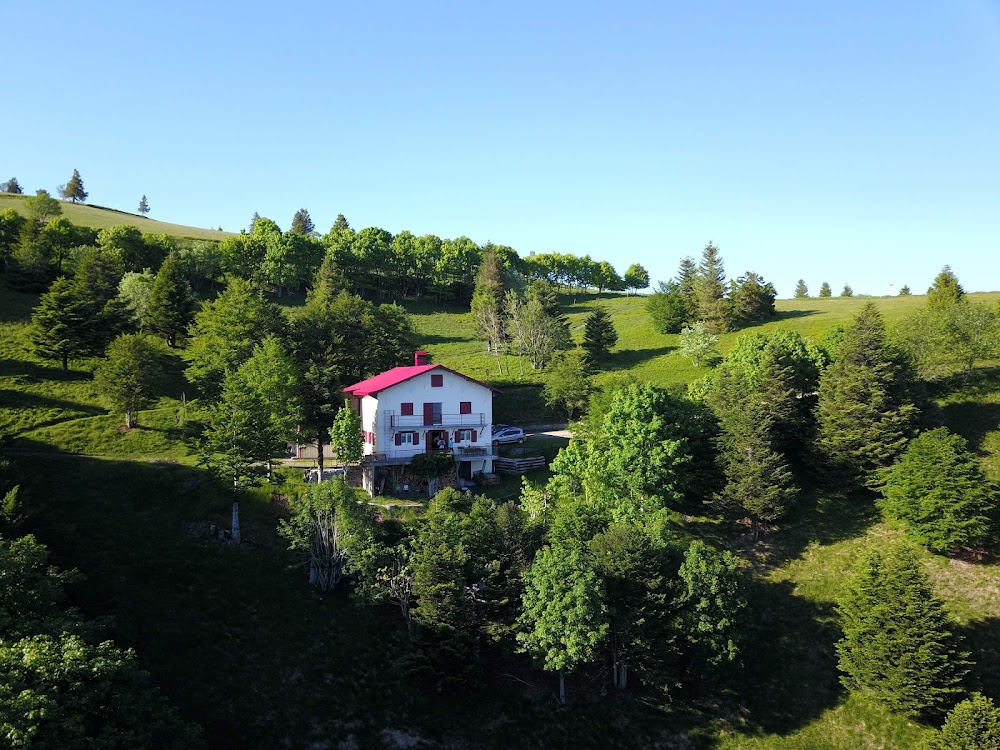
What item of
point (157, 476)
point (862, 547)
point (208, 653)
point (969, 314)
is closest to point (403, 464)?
point (157, 476)

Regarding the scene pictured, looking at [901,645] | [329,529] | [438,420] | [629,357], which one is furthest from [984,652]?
[629,357]

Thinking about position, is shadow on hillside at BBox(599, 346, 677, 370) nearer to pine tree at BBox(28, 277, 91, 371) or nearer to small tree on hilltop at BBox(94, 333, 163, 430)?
small tree on hilltop at BBox(94, 333, 163, 430)

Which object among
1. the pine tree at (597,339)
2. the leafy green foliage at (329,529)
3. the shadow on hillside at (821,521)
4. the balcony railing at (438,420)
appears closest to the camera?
the leafy green foliage at (329,529)

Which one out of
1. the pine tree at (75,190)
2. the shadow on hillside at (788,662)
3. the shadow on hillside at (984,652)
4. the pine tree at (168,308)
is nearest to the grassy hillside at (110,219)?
the pine tree at (75,190)

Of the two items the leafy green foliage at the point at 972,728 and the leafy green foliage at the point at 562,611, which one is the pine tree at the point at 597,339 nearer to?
the leafy green foliage at the point at 562,611

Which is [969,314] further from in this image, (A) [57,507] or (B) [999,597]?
(A) [57,507]
